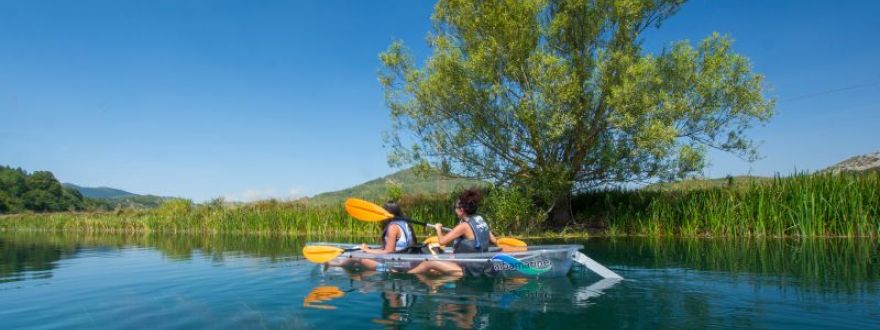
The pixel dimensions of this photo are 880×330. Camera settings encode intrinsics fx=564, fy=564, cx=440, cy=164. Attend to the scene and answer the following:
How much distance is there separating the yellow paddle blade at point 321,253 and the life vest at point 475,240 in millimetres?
2080

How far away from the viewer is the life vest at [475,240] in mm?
8820

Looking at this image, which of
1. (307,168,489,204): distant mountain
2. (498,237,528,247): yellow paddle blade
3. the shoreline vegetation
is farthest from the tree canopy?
(498,237,528,247): yellow paddle blade

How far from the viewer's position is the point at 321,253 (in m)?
9.48

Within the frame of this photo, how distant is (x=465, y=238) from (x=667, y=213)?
1011cm

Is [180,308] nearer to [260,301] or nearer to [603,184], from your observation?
[260,301]

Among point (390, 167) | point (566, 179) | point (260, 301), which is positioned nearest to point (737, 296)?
point (260, 301)

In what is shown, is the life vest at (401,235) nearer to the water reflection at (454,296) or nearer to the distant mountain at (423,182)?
the water reflection at (454,296)

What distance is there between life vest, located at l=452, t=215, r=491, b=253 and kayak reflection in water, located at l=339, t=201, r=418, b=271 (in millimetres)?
929

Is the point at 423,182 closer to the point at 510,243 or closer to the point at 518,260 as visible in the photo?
the point at 510,243

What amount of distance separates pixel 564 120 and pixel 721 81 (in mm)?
4754

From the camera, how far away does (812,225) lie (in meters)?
14.5

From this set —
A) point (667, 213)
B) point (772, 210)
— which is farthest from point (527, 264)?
point (667, 213)

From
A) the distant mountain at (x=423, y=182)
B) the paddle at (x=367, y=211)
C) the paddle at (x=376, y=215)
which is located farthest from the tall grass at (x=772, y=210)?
the paddle at (x=367, y=211)

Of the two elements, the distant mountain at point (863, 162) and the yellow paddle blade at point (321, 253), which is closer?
the yellow paddle blade at point (321, 253)
